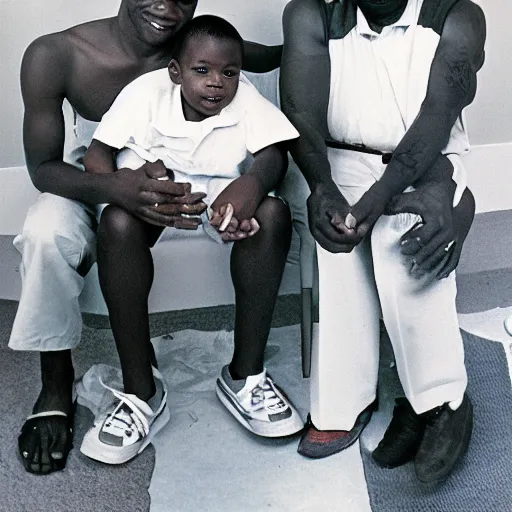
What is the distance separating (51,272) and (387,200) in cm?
61

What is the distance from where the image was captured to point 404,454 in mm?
1484

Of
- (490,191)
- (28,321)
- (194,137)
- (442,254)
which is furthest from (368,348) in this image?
(490,191)

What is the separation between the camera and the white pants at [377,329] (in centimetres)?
144

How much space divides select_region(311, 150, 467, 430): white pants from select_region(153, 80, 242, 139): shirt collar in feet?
0.87

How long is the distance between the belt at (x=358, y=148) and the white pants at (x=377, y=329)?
0.27ft

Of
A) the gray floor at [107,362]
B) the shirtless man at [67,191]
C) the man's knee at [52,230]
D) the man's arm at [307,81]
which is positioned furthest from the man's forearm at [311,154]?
the gray floor at [107,362]

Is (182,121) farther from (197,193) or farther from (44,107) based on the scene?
(44,107)

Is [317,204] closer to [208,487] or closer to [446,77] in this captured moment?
[446,77]

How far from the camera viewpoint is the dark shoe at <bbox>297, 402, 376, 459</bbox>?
152 cm

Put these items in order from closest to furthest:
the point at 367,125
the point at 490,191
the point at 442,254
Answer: the point at 442,254 → the point at 367,125 → the point at 490,191

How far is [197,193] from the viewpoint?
1.43 metres

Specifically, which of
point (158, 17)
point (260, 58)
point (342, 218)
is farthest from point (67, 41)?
point (342, 218)

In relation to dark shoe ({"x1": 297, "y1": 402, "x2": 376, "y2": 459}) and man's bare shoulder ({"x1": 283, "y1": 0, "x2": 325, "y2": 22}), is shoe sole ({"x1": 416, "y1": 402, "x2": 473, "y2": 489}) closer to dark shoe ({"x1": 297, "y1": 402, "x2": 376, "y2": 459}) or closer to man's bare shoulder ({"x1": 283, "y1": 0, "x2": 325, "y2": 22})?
dark shoe ({"x1": 297, "y1": 402, "x2": 376, "y2": 459})

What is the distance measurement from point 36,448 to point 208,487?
32cm
